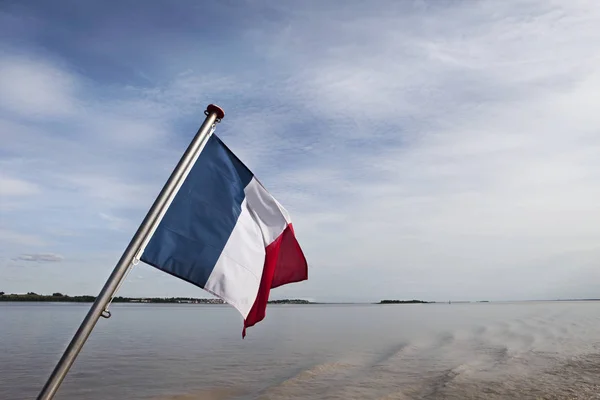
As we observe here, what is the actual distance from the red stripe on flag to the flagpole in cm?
154

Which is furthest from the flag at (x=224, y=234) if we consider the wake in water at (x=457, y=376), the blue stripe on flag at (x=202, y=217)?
the wake in water at (x=457, y=376)

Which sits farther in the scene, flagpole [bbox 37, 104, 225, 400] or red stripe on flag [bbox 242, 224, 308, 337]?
red stripe on flag [bbox 242, 224, 308, 337]

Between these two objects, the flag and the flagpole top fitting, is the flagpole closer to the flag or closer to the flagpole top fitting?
the flagpole top fitting

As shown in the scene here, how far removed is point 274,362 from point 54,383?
1694 cm

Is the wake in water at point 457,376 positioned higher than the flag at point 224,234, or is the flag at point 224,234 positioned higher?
the flag at point 224,234

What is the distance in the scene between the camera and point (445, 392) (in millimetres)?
13039

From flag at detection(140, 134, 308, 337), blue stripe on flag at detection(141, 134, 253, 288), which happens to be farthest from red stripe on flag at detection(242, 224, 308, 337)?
blue stripe on flag at detection(141, 134, 253, 288)

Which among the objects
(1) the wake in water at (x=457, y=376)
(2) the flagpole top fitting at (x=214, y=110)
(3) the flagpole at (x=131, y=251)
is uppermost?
(2) the flagpole top fitting at (x=214, y=110)

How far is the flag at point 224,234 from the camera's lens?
190 inches

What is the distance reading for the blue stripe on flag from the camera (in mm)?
4766

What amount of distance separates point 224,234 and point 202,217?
0.31m

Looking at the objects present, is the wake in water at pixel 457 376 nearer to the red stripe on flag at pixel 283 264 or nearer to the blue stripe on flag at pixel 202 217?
the red stripe on flag at pixel 283 264

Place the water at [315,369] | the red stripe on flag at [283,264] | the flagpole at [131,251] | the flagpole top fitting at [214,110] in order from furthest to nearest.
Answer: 1. the water at [315,369]
2. the red stripe on flag at [283,264]
3. the flagpole top fitting at [214,110]
4. the flagpole at [131,251]

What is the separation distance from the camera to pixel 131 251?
13.1 ft
